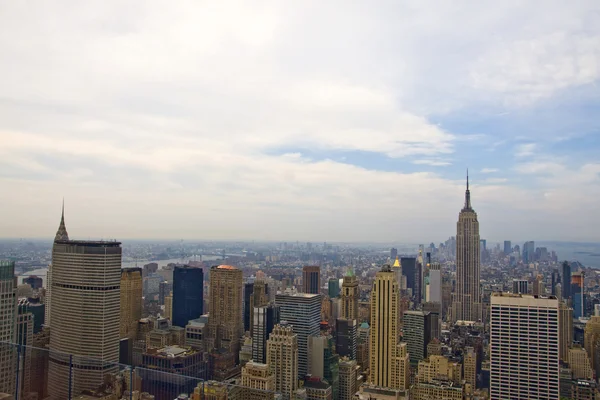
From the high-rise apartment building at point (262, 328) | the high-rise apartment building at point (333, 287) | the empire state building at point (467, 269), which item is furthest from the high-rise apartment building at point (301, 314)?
the empire state building at point (467, 269)

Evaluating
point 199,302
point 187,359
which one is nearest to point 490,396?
point 187,359

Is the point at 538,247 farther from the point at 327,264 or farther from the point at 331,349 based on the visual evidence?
the point at 327,264

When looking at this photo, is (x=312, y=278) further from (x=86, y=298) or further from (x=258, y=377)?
(x=86, y=298)

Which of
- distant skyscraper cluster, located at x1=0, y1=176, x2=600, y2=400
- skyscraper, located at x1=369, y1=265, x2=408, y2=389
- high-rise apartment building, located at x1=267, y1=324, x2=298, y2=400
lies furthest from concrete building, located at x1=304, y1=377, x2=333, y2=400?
skyscraper, located at x1=369, y1=265, x2=408, y2=389

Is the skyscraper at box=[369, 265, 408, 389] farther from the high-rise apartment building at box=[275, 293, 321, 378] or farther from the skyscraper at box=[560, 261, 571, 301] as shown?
the skyscraper at box=[560, 261, 571, 301]

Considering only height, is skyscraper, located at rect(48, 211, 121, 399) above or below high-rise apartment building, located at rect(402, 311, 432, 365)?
above

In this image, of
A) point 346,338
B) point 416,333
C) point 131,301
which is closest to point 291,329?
point 346,338

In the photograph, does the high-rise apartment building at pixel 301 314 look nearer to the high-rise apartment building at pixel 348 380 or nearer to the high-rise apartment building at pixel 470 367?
the high-rise apartment building at pixel 348 380
